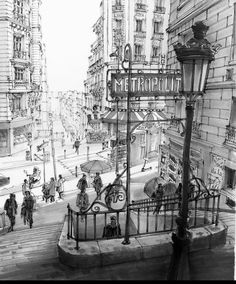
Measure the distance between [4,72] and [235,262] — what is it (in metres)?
4.01

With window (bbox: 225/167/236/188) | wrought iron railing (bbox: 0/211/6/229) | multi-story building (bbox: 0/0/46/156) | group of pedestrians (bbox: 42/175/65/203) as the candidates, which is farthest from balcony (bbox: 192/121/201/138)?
wrought iron railing (bbox: 0/211/6/229)

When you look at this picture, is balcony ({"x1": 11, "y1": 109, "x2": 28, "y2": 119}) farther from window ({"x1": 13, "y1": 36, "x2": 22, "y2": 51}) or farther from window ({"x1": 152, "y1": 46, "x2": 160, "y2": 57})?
window ({"x1": 152, "y1": 46, "x2": 160, "y2": 57})

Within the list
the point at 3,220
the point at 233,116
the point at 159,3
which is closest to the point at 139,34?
the point at 159,3

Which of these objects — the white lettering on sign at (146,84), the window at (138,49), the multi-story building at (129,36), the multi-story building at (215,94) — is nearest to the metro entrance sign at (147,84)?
the white lettering on sign at (146,84)

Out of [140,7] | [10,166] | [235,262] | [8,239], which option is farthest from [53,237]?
[140,7]

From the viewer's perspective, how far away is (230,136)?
305cm

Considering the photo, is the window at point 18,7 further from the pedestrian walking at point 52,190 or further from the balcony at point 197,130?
the balcony at point 197,130

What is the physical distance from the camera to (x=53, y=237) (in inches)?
121

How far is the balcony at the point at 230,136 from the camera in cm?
301

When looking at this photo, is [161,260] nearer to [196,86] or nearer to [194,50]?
[196,86]

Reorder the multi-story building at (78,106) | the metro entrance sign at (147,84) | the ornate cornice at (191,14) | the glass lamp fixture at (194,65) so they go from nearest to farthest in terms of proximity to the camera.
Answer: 1. the glass lamp fixture at (194,65)
2. the metro entrance sign at (147,84)
3. the ornate cornice at (191,14)
4. the multi-story building at (78,106)

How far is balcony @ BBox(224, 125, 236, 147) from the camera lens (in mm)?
3014

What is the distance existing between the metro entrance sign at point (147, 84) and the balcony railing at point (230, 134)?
28.3 inches

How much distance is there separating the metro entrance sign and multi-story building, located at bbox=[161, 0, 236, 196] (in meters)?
0.49
